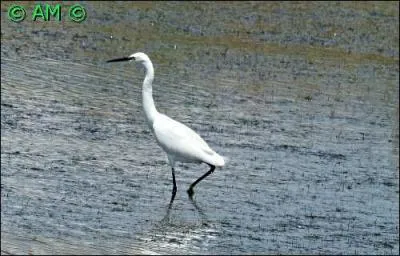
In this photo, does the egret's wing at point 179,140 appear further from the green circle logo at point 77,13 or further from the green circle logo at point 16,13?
the green circle logo at point 77,13

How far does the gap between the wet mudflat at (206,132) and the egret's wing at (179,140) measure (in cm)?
51

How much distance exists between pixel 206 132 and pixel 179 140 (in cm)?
339

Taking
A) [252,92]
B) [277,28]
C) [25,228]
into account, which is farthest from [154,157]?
[277,28]

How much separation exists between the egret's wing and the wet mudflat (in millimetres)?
507

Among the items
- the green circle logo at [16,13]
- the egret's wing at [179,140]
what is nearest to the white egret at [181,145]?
the egret's wing at [179,140]

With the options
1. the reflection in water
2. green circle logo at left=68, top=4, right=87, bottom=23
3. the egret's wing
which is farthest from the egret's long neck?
green circle logo at left=68, top=4, right=87, bottom=23

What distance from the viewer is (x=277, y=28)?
28.5 meters

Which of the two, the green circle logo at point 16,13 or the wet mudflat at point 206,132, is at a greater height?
the green circle logo at point 16,13

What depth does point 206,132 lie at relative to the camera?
55.7ft

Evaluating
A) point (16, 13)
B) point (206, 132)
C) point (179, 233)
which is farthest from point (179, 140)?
point (16, 13)

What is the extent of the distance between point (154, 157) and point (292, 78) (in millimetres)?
8162

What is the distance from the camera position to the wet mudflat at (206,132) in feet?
38.4

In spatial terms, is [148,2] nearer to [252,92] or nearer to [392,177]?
[252,92]

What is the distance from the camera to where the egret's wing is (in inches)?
532
